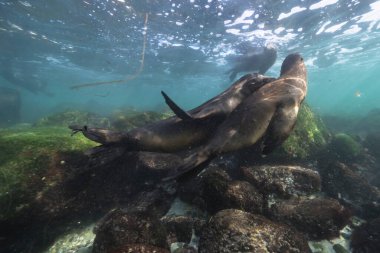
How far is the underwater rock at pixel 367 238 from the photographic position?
186 inches

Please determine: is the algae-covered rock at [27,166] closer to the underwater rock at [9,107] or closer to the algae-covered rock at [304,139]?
the algae-covered rock at [304,139]

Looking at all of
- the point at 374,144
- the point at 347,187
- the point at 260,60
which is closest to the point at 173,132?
the point at 347,187

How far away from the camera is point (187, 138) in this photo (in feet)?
17.5

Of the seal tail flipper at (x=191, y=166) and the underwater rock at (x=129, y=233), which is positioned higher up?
the seal tail flipper at (x=191, y=166)

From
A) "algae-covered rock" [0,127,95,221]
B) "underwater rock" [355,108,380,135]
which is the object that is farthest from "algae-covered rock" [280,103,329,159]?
"underwater rock" [355,108,380,135]

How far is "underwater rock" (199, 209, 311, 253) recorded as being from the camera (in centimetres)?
368

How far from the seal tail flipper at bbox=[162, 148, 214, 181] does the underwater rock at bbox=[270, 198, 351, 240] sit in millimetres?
2054

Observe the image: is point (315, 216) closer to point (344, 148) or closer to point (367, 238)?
point (367, 238)

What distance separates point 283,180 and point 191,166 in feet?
9.05

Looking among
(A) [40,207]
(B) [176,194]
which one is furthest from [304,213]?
(A) [40,207]

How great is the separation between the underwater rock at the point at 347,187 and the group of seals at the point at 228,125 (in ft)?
8.73

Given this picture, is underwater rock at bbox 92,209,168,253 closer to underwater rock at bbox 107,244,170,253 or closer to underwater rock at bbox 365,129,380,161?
underwater rock at bbox 107,244,170,253

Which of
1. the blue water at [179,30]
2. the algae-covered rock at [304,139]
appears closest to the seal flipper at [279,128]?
the algae-covered rock at [304,139]

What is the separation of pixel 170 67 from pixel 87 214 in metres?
30.1
